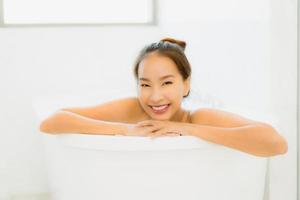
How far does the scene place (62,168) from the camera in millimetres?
1523

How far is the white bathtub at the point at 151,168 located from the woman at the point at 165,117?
38mm

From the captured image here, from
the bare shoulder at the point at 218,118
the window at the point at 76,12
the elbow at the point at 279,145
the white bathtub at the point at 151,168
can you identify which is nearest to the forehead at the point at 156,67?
the bare shoulder at the point at 218,118

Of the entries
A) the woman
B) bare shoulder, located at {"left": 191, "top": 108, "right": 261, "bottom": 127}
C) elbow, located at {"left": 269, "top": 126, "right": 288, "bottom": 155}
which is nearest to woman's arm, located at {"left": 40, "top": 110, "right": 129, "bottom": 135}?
the woman

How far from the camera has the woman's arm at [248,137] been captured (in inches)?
50.4

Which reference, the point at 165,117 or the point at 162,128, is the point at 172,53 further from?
the point at 162,128

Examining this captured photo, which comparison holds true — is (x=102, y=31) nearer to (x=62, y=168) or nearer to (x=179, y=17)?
(x=179, y=17)

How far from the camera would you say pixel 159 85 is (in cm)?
146

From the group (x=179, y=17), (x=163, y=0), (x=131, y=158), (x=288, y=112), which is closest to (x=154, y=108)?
(x=131, y=158)

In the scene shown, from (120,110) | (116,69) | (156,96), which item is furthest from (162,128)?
(116,69)

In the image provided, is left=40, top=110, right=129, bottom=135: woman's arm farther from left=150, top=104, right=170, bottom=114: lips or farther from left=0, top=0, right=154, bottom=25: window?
left=0, top=0, right=154, bottom=25: window

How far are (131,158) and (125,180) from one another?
0.06m

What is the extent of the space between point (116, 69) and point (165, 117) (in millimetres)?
964

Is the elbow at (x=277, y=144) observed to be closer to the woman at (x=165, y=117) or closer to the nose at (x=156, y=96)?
the woman at (x=165, y=117)

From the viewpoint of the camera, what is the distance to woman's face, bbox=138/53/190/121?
146cm
